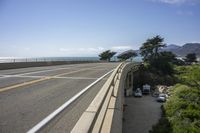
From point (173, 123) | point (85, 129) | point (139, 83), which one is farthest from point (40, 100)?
point (139, 83)

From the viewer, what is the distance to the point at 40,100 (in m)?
9.83

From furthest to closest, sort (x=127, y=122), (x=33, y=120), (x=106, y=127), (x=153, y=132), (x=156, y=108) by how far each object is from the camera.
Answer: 1. (x=156, y=108)
2. (x=127, y=122)
3. (x=153, y=132)
4. (x=33, y=120)
5. (x=106, y=127)

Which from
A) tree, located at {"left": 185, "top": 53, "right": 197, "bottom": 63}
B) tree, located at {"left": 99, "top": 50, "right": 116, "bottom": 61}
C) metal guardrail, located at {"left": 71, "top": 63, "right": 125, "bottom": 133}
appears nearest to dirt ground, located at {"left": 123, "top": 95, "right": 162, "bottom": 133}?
metal guardrail, located at {"left": 71, "top": 63, "right": 125, "bottom": 133}

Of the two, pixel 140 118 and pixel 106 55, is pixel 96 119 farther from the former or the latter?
pixel 106 55

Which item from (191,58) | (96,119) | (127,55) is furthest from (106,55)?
(96,119)

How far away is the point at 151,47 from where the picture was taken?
10838cm

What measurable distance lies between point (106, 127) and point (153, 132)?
2250 centimetres

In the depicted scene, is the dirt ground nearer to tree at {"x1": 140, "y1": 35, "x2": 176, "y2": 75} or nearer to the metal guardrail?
the metal guardrail

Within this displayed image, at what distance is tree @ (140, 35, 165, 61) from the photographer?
109 meters

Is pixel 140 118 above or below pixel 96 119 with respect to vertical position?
below

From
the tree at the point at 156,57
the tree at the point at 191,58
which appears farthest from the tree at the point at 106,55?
the tree at the point at 191,58

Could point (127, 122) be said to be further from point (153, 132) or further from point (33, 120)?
point (33, 120)

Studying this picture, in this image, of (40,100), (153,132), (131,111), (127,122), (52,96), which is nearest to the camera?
(40,100)

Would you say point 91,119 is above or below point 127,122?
above
